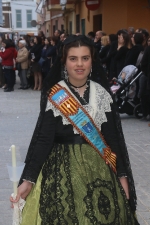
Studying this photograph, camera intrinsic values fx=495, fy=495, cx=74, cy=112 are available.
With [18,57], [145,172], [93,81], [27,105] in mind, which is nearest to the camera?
[93,81]

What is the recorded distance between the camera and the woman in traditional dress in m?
2.96

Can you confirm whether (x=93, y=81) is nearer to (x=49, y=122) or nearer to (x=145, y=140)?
(x=49, y=122)

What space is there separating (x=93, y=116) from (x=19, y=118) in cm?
754

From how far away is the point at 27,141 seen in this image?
8.16m

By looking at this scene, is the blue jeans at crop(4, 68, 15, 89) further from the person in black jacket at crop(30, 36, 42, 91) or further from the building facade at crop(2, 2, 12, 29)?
the building facade at crop(2, 2, 12, 29)

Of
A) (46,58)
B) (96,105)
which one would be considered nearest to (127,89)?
(46,58)

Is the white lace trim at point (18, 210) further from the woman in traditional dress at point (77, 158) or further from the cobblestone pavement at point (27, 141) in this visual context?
the cobblestone pavement at point (27, 141)

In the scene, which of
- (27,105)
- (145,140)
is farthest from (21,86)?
(145,140)

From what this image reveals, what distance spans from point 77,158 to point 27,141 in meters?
5.20

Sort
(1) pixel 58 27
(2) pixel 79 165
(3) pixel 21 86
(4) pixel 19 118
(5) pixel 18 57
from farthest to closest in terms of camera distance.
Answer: (1) pixel 58 27 → (3) pixel 21 86 → (5) pixel 18 57 → (4) pixel 19 118 → (2) pixel 79 165

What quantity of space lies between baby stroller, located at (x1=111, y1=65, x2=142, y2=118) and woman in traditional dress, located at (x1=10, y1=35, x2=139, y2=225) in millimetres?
6303

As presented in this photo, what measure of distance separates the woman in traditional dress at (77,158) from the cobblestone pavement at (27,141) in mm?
1632

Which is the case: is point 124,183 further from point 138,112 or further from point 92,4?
point 92,4

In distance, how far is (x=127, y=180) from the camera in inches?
124
